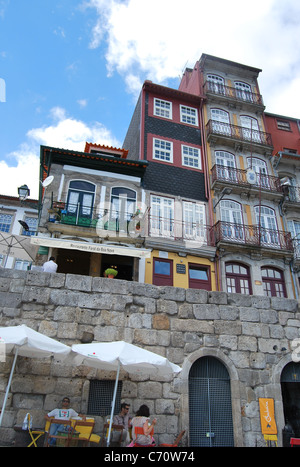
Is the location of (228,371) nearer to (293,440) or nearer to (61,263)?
(293,440)

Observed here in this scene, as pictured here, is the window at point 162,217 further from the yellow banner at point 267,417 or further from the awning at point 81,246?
the yellow banner at point 267,417

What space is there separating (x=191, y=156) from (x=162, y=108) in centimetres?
297

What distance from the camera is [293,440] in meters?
6.22

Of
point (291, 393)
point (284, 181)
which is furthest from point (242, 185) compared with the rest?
point (291, 393)

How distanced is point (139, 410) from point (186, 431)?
108cm

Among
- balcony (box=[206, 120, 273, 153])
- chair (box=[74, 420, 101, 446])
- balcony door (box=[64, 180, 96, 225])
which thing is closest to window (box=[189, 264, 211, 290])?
balcony door (box=[64, 180, 96, 225])

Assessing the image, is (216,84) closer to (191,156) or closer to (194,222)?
(191,156)

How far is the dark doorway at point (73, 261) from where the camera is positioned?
45.7 ft

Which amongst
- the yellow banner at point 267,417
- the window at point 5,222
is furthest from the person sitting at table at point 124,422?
Result: the window at point 5,222

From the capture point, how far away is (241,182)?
51.1ft

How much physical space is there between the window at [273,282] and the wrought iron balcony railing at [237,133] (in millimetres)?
6219

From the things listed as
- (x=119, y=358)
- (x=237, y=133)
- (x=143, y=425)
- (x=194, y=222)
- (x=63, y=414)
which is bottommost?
(x=143, y=425)

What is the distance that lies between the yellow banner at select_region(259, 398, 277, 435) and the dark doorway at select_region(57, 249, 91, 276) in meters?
8.54
